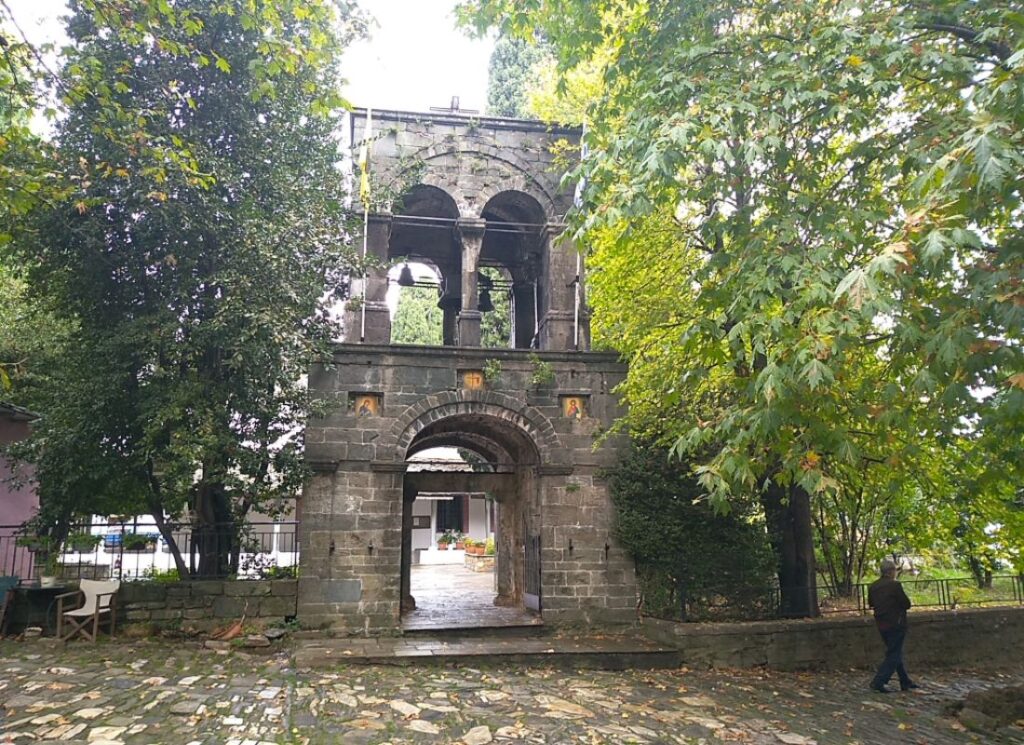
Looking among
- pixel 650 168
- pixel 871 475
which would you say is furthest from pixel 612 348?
pixel 650 168

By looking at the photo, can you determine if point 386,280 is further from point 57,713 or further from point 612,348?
point 57,713

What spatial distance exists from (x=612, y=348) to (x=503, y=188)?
10.8ft

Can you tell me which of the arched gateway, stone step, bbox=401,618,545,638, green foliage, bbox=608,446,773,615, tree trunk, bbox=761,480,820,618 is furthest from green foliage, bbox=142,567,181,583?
tree trunk, bbox=761,480,820,618

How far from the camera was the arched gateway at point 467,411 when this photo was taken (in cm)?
1081

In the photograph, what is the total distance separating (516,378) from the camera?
11.7m

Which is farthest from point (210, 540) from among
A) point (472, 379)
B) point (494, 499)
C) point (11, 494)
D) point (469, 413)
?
point (11, 494)

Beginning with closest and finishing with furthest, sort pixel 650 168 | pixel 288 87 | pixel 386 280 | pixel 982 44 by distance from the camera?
pixel 650 168, pixel 982 44, pixel 288 87, pixel 386 280

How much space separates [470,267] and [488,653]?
604 cm

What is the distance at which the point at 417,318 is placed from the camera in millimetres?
32375

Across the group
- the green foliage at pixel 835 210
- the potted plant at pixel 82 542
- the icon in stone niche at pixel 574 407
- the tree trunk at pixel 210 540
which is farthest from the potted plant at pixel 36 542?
the green foliage at pixel 835 210

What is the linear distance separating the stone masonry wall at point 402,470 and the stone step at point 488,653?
0.88m

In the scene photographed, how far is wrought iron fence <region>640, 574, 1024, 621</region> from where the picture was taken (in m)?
10.7

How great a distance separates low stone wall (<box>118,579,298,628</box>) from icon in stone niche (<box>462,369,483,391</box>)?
3.84 meters

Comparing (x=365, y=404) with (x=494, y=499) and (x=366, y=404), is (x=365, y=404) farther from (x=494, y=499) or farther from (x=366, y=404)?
(x=494, y=499)
